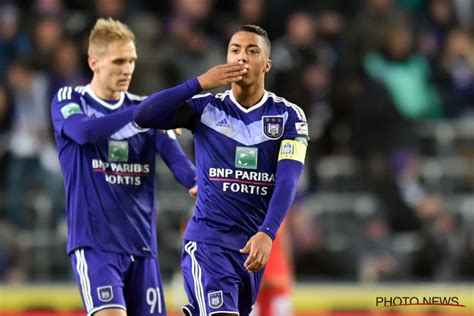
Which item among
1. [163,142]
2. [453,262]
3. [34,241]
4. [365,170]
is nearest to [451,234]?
[453,262]

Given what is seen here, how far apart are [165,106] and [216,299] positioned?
1109 millimetres

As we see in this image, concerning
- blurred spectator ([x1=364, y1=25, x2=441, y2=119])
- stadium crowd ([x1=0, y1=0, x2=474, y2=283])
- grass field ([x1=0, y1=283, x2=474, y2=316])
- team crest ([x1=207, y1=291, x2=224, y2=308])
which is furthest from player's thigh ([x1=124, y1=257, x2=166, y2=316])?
blurred spectator ([x1=364, y1=25, x2=441, y2=119])

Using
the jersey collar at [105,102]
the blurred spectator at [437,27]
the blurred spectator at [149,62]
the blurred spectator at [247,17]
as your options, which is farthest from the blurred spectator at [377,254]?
the jersey collar at [105,102]

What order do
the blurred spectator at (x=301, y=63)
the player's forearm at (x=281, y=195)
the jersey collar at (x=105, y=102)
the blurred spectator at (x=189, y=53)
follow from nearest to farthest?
the player's forearm at (x=281, y=195) < the jersey collar at (x=105, y=102) < the blurred spectator at (x=301, y=63) < the blurred spectator at (x=189, y=53)

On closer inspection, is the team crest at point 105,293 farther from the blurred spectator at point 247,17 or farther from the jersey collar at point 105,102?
the blurred spectator at point 247,17

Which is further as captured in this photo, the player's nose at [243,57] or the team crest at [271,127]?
the team crest at [271,127]

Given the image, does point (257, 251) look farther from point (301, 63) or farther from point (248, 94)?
point (301, 63)

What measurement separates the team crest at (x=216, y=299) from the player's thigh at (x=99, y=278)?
87 centimetres

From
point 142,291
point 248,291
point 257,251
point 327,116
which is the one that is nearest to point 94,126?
point 142,291

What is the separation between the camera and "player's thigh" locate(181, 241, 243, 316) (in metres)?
6.37

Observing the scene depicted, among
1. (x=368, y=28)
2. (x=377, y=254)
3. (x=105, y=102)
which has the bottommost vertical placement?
(x=377, y=254)

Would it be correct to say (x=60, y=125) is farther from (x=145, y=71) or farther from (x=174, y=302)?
(x=145, y=71)

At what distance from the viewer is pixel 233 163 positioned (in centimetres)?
654

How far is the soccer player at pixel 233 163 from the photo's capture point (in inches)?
252
